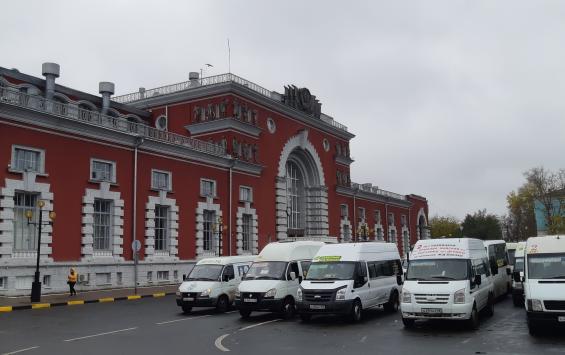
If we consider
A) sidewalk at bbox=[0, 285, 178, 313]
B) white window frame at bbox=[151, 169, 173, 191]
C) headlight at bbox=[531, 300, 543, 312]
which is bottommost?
sidewalk at bbox=[0, 285, 178, 313]

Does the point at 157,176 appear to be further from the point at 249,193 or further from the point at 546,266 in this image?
the point at 546,266

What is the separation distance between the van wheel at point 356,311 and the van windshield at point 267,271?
3.03 m

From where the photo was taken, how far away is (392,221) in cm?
7188

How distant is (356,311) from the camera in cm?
1647

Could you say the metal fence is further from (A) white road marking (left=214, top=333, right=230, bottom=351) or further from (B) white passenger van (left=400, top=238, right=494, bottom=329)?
(B) white passenger van (left=400, top=238, right=494, bottom=329)

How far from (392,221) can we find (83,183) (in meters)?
49.4

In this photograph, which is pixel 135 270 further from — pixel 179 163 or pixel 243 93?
pixel 243 93

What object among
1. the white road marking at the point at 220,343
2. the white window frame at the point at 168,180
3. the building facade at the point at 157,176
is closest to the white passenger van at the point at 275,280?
the white road marking at the point at 220,343

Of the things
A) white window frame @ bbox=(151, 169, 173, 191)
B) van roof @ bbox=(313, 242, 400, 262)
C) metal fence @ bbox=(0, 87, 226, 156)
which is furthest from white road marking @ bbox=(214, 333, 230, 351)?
white window frame @ bbox=(151, 169, 173, 191)

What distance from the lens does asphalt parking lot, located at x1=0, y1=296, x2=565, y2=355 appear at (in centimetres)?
1208

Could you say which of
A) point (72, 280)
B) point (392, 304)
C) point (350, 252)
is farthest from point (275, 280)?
point (72, 280)

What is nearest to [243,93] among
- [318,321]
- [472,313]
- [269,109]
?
[269,109]

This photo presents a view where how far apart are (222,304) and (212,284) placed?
35.8 inches

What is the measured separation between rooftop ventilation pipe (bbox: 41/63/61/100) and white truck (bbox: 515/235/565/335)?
30.8 m
